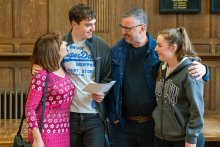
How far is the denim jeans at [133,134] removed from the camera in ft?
10.7

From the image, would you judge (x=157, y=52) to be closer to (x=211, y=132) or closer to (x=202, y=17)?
(x=211, y=132)

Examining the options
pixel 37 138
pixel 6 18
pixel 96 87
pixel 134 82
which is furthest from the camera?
pixel 6 18

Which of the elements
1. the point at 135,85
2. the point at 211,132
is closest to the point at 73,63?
the point at 135,85

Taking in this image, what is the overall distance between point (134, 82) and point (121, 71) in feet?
0.44

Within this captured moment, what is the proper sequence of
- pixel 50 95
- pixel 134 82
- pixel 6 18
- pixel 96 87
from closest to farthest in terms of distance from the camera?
pixel 50 95, pixel 96 87, pixel 134 82, pixel 6 18

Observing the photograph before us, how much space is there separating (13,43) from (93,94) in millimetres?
3419

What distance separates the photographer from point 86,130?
10.5 feet

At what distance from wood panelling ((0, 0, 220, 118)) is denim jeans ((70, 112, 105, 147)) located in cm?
322

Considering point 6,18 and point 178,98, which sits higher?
point 6,18

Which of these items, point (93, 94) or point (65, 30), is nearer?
point (93, 94)

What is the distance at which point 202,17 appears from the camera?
650 cm

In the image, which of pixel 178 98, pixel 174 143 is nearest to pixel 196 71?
pixel 178 98

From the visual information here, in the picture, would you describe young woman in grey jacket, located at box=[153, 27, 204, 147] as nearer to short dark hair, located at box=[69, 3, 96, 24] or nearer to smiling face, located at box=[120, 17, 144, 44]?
smiling face, located at box=[120, 17, 144, 44]

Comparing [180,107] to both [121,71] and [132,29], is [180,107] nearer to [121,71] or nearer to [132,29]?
[121,71]
